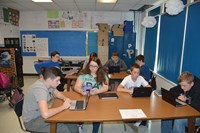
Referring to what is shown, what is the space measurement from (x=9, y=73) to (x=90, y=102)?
3.83m

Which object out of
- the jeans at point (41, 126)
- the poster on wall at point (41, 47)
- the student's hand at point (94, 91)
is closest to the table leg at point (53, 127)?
the jeans at point (41, 126)

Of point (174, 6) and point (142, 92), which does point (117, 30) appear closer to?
point (174, 6)

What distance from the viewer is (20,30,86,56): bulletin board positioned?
6.98m

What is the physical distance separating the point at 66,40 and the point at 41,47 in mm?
1084

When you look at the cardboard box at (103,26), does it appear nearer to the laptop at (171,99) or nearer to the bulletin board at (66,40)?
the bulletin board at (66,40)

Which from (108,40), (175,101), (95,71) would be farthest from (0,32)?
(175,101)

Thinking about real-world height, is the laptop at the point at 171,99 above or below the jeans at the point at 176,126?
above

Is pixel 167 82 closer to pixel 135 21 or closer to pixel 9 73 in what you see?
pixel 135 21

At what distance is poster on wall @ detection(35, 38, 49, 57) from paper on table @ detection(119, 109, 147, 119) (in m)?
5.88

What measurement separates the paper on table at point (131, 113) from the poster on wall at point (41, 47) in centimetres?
588

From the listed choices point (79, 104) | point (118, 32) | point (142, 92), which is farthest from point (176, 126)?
point (118, 32)

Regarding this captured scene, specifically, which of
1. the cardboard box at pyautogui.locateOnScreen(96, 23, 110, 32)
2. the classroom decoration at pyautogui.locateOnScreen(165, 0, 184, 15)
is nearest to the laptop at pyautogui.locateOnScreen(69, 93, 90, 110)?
the classroom decoration at pyautogui.locateOnScreen(165, 0, 184, 15)

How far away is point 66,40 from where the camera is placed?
276 inches

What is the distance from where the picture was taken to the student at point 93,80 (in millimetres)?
2514
